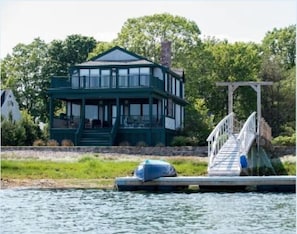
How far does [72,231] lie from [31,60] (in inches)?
2092

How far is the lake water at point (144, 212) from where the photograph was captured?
52.2ft

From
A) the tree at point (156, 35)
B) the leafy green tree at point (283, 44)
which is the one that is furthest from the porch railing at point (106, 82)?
the leafy green tree at point (283, 44)

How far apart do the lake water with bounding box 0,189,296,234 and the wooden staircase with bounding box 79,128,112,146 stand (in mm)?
16128

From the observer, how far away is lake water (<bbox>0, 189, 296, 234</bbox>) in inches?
626

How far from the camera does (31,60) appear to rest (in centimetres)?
6744

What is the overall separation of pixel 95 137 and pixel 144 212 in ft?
78.0

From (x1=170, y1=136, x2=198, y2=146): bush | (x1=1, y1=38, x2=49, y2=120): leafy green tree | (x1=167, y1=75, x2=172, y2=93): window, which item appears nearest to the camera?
(x1=170, y1=136, x2=198, y2=146): bush

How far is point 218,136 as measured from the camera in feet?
104

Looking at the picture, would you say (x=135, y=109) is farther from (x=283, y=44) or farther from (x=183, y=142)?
(x=283, y=44)

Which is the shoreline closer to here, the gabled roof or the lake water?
the lake water

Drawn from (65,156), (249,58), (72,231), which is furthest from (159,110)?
(72,231)

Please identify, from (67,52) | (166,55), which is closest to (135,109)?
(166,55)

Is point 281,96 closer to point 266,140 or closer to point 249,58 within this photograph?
point 249,58

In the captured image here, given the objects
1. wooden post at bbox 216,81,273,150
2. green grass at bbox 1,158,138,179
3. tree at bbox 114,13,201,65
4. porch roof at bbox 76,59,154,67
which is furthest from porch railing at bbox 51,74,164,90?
tree at bbox 114,13,201,65
